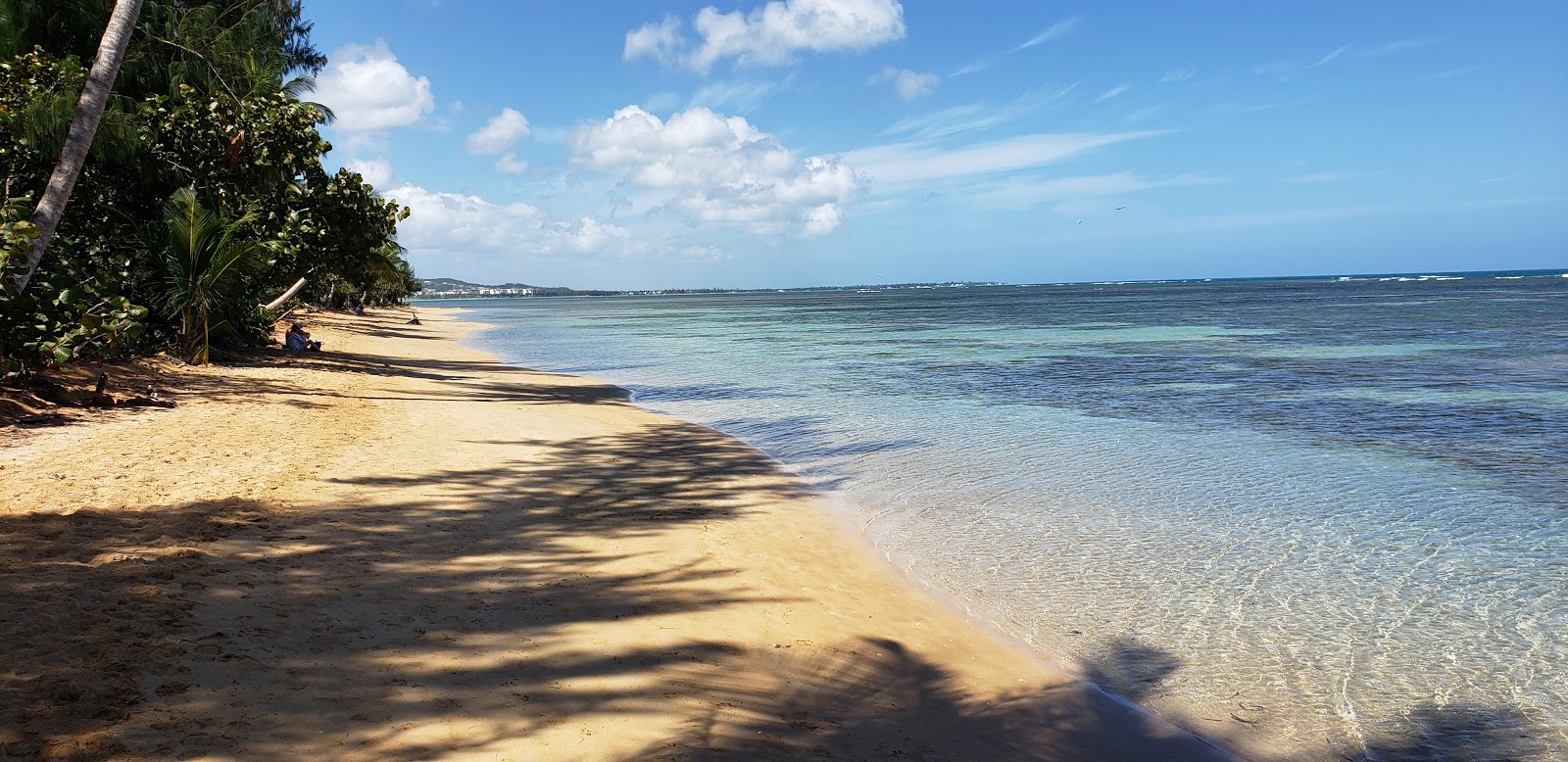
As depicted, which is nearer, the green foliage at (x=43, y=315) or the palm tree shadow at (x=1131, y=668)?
the palm tree shadow at (x=1131, y=668)

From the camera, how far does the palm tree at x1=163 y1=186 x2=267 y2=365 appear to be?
43.6 ft

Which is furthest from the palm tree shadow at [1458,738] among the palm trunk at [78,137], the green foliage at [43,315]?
the palm trunk at [78,137]

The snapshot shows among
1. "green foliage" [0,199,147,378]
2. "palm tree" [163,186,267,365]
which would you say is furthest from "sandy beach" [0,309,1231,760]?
"palm tree" [163,186,267,365]

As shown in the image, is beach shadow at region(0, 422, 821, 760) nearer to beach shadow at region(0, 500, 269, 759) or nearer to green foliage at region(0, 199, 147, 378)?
beach shadow at region(0, 500, 269, 759)

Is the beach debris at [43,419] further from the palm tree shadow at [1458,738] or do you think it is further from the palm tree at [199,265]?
the palm tree shadow at [1458,738]

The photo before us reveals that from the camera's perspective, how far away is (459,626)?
14.6 feet

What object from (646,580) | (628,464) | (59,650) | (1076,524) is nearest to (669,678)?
(646,580)

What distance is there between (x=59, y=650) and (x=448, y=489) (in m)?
3.87

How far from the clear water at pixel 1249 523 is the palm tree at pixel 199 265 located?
264 inches

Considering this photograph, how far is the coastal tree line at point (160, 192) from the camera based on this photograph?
30.2ft

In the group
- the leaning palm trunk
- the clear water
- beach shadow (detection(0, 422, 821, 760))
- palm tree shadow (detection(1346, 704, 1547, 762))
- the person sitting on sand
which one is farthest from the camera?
the leaning palm trunk

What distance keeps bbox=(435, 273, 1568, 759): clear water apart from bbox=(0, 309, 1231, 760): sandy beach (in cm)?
71

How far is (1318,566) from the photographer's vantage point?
638cm

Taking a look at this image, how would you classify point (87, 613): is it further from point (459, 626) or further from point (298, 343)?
point (298, 343)
